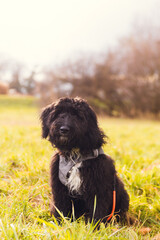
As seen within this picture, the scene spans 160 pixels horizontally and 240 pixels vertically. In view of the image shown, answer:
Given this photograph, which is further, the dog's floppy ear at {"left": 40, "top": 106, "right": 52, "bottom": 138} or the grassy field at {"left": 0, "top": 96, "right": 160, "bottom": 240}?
the dog's floppy ear at {"left": 40, "top": 106, "right": 52, "bottom": 138}

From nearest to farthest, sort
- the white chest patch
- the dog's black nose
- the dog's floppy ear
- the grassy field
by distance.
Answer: the grassy field → the dog's black nose → the white chest patch → the dog's floppy ear

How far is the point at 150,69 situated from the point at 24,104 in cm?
1481

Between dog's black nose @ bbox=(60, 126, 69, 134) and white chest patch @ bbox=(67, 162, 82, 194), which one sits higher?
dog's black nose @ bbox=(60, 126, 69, 134)

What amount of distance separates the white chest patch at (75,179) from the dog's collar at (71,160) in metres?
0.04

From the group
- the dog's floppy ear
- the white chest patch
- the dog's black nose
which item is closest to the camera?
the dog's black nose

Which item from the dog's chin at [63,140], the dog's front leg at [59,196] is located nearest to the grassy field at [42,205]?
the dog's front leg at [59,196]

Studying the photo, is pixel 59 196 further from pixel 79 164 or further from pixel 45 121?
pixel 45 121

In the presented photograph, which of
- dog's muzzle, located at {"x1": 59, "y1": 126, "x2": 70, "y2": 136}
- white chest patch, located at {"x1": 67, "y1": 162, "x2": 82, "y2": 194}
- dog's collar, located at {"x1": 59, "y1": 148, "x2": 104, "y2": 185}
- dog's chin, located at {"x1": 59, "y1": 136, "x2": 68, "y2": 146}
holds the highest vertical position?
dog's muzzle, located at {"x1": 59, "y1": 126, "x2": 70, "y2": 136}

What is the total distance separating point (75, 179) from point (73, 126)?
2.20 feet

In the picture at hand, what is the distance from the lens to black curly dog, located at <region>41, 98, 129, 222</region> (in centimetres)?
286

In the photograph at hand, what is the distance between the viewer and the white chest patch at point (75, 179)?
2938 mm

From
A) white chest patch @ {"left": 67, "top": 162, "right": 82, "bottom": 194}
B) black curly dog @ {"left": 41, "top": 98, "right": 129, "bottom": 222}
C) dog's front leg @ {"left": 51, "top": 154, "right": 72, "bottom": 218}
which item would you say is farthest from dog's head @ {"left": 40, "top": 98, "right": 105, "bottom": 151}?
dog's front leg @ {"left": 51, "top": 154, "right": 72, "bottom": 218}

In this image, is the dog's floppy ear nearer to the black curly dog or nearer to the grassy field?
the black curly dog

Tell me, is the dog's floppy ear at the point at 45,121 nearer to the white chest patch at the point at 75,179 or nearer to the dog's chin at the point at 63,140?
the dog's chin at the point at 63,140
